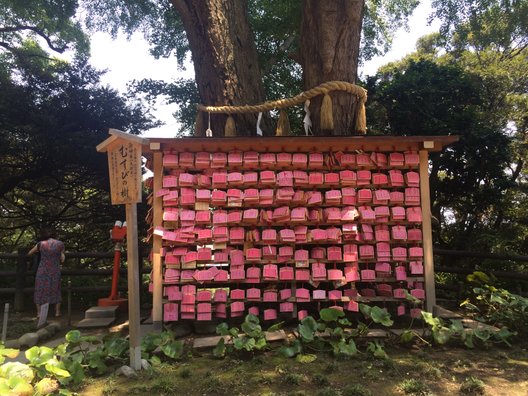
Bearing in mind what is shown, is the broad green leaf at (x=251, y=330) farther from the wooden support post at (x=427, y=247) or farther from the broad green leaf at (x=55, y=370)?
the wooden support post at (x=427, y=247)

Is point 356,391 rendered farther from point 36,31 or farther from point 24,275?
point 36,31

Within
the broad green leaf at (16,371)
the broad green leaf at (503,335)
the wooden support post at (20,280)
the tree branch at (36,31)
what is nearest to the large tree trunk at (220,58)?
the broad green leaf at (16,371)

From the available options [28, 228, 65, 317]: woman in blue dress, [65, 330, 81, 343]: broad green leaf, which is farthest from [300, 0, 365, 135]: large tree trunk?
[28, 228, 65, 317]: woman in blue dress

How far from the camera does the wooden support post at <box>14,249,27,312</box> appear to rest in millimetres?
7816

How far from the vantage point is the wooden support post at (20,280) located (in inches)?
308

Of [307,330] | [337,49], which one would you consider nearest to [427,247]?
[307,330]

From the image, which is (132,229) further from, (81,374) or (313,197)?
(313,197)

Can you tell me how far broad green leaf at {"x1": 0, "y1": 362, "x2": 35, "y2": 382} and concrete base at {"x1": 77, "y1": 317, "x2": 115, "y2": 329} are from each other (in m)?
2.82

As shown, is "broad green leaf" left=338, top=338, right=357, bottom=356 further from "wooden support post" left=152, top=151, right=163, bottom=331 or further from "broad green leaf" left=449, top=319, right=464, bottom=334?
"wooden support post" left=152, top=151, right=163, bottom=331

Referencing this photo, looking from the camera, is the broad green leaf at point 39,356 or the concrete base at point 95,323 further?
the concrete base at point 95,323

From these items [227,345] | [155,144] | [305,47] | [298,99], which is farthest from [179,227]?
[305,47]

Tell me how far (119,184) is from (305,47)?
176 inches

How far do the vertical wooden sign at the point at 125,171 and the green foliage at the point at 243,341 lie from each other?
1772mm

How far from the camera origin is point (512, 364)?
407 cm
